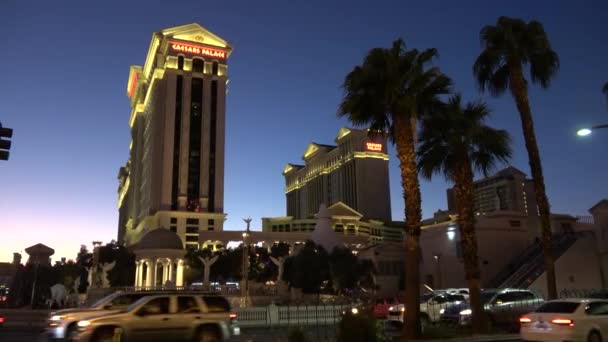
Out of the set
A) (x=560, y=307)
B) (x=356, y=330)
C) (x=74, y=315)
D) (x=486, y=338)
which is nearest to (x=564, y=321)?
(x=560, y=307)

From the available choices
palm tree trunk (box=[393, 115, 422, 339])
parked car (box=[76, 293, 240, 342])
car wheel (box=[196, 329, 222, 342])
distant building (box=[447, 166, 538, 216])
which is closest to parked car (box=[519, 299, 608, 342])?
palm tree trunk (box=[393, 115, 422, 339])

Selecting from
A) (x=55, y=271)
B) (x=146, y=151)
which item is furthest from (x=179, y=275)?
(x=146, y=151)

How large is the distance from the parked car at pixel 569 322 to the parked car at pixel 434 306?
8.96 metres

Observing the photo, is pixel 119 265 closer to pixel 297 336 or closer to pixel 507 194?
pixel 297 336

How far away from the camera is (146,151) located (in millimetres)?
155250

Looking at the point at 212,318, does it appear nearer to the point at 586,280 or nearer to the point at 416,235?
the point at 416,235

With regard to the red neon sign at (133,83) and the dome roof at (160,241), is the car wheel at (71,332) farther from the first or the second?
the red neon sign at (133,83)

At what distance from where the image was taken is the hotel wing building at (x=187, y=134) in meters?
128

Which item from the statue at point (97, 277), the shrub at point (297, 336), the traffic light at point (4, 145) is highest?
the traffic light at point (4, 145)

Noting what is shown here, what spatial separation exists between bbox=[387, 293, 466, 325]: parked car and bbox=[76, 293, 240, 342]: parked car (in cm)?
1003

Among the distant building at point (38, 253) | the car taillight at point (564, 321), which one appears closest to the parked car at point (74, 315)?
the car taillight at point (564, 321)

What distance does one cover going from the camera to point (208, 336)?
49.7 ft

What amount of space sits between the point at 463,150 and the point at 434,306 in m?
8.01

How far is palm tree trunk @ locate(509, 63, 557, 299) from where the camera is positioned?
866 inches
